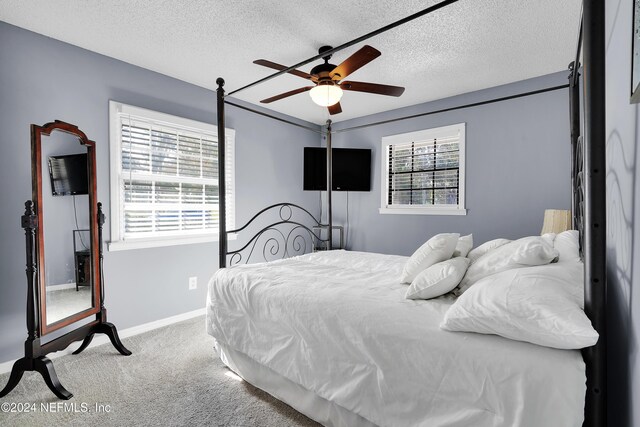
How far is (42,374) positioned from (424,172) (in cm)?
406

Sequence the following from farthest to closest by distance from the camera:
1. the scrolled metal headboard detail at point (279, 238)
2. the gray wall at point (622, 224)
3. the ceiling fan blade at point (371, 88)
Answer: the scrolled metal headboard detail at point (279, 238) → the ceiling fan blade at point (371, 88) → the gray wall at point (622, 224)

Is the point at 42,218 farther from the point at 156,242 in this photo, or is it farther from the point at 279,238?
the point at 279,238

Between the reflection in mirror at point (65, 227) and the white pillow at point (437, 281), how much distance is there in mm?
2391

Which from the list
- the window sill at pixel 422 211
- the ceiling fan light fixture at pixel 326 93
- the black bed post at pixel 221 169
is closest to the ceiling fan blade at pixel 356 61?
the ceiling fan light fixture at pixel 326 93

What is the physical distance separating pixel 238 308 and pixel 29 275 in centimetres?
130

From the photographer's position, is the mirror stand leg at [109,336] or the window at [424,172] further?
the window at [424,172]

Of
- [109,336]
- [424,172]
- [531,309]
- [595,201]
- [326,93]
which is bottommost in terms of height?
[109,336]

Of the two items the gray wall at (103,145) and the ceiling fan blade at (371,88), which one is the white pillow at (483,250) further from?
the gray wall at (103,145)

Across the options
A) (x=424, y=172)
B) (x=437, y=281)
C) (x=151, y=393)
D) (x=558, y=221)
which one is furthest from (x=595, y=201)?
(x=424, y=172)

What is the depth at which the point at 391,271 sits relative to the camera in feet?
7.70

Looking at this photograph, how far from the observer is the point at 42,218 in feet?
7.07

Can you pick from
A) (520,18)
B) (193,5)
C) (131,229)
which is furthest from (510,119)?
(131,229)

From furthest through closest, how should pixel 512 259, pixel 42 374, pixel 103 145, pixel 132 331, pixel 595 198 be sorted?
pixel 132 331 → pixel 103 145 → pixel 42 374 → pixel 512 259 → pixel 595 198

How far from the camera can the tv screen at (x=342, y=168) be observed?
14.9ft
